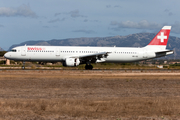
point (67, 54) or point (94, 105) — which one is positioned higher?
point (67, 54)

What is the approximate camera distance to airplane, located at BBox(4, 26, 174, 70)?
1523 inches

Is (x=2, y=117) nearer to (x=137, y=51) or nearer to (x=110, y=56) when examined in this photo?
(x=110, y=56)

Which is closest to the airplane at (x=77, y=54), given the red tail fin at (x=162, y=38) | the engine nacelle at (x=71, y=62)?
the engine nacelle at (x=71, y=62)


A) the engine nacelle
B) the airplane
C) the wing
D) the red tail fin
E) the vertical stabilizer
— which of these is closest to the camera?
the engine nacelle

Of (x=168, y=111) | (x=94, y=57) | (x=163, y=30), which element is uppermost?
(x=163, y=30)

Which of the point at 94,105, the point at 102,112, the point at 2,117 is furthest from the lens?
the point at 94,105

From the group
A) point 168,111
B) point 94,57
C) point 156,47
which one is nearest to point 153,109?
point 168,111

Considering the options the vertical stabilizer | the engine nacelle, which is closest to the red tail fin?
the vertical stabilizer

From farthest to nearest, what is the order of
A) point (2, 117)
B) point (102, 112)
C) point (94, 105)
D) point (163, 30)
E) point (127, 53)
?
point (163, 30), point (127, 53), point (94, 105), point (102, 112), point (2, 117)

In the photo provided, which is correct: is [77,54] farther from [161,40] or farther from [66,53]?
[161,40]

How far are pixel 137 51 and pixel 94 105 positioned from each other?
102 ft

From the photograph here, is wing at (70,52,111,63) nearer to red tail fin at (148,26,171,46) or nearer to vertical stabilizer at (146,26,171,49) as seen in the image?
vertical stabilizer at (146,26,171,49)

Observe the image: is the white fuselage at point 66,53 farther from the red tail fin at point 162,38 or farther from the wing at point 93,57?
the red tail fin at point 162,38

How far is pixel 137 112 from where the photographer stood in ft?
36.5
